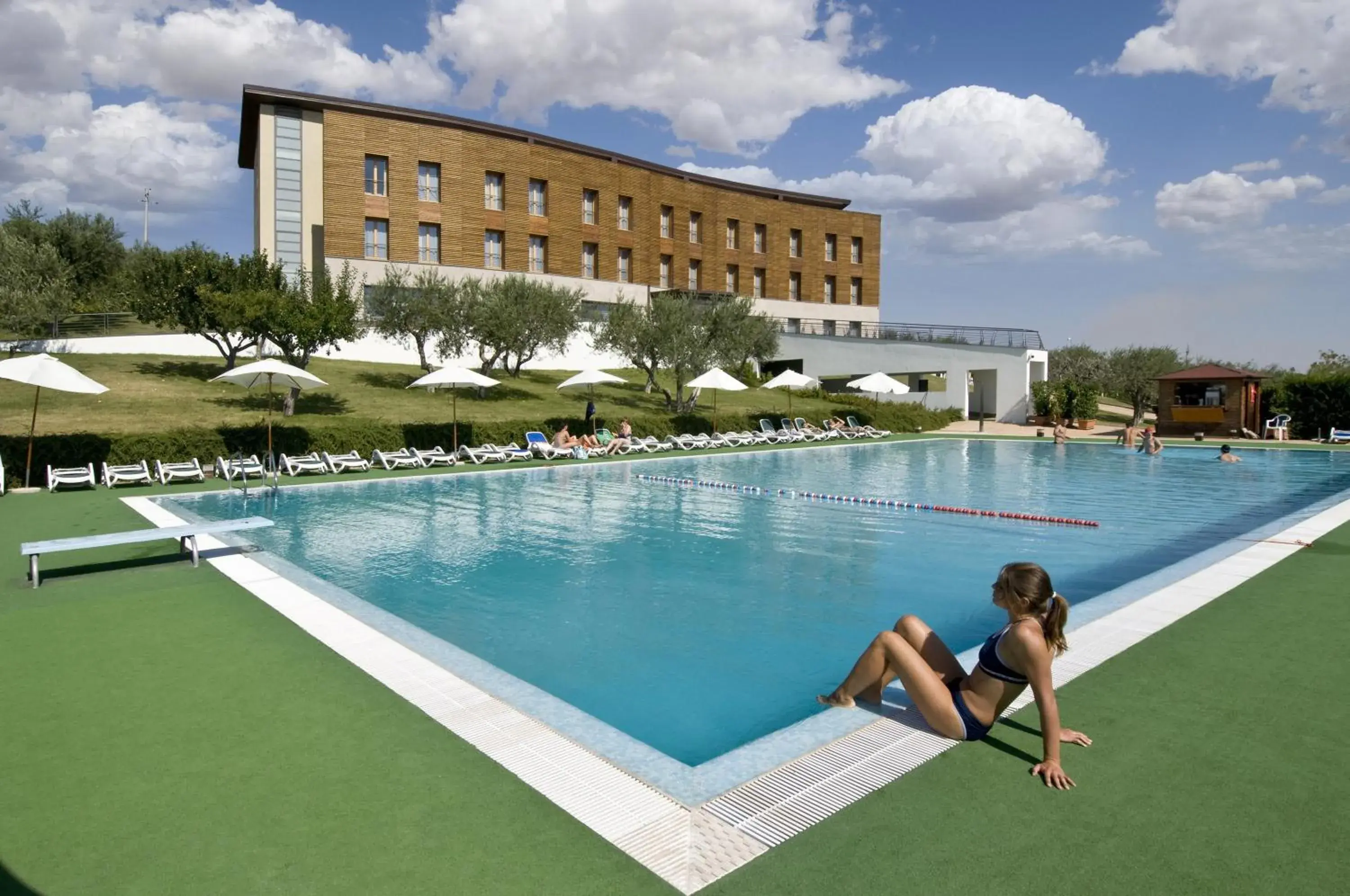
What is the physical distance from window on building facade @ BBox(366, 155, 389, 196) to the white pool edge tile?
36.8 metres

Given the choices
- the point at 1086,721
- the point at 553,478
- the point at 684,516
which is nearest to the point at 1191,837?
the point at 1086,721

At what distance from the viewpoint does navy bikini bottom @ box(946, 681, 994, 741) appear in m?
4.10

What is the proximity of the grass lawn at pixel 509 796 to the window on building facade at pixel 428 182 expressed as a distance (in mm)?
37582

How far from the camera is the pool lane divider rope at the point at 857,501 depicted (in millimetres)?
13203

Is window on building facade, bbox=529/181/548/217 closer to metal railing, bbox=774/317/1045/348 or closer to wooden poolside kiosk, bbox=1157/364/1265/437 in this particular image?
metal railing, bbox=774/317/1045/348

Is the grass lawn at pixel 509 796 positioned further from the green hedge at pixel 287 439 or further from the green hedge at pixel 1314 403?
the green hedge at pixel 1314 403

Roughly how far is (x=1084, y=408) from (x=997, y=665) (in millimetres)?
37976

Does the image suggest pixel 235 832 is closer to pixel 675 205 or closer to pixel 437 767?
pixel 437 767

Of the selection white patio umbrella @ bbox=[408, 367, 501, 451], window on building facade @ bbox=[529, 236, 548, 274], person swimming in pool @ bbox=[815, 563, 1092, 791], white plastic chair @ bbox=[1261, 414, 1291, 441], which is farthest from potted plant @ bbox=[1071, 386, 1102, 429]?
person swimming in pool @ bbox=[815, 563, 1092, 791]

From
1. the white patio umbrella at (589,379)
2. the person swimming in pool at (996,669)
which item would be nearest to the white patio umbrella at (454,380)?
the white patio umbrella at (589,379)

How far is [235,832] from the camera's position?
3.32m

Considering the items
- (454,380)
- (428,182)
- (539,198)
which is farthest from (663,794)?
(539,198)

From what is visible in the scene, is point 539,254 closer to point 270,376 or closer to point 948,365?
point 948,365

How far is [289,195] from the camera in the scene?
37094 mm
